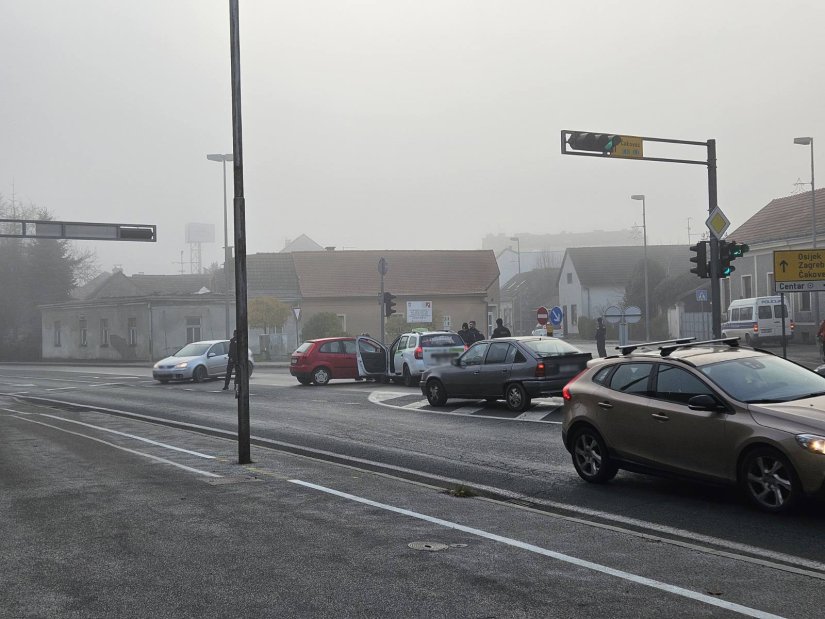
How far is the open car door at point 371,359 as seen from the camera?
2866 cm

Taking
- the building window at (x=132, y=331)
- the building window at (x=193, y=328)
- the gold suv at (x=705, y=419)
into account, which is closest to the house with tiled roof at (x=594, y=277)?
the building window at (x=193, y=328)

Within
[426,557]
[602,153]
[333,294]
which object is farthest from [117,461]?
[333,294]

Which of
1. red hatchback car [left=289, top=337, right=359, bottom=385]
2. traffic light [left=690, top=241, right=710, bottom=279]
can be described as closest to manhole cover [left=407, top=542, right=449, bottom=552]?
traffic light [left=690, top=241, right=710, bottom=279]

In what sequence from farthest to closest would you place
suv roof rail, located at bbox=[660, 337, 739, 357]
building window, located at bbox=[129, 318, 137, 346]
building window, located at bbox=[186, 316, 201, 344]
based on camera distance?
building window, located at bbox=[129, 318, 137, 346], building window, located at bbox=[186, 316, 201, 344], suv roof rail, located at bbox=[660, 337, 739, 357]

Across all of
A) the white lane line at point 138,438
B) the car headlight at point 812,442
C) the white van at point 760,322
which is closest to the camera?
the car headlight at point 812,442

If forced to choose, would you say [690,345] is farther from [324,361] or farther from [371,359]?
[324,361]

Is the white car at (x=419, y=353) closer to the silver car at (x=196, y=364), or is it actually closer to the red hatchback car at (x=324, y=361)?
the red hatchback car at (x=324, y=361)

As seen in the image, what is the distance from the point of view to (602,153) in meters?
21.5

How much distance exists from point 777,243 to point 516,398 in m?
33.5

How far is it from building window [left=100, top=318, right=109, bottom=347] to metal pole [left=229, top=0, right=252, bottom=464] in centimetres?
5034

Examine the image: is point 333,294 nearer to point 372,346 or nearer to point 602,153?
point 372,346

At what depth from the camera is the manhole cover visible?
23.5 ft

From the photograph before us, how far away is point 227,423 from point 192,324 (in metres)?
40.1

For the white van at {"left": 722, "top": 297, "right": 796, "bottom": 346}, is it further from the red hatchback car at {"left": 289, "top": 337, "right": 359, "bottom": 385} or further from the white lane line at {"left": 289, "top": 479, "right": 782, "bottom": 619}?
the white lane line at {"left": 289, "top": 479, "right": 782, "bottom": 619}
